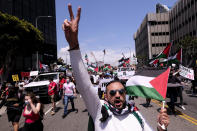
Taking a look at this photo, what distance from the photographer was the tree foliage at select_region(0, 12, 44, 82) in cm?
2451

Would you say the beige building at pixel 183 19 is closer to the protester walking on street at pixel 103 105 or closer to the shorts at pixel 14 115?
the shorts at pixel 14 115

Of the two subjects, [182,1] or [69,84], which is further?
[182,1]

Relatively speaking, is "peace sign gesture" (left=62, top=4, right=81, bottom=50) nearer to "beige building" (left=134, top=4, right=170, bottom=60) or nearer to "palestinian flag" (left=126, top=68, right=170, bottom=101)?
"palestinian flag" (left=126, top=68, right=170, bottom=101)

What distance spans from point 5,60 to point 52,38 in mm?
31948

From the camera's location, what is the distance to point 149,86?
2.97 m

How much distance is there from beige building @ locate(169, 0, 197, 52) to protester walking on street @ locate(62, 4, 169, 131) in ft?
160

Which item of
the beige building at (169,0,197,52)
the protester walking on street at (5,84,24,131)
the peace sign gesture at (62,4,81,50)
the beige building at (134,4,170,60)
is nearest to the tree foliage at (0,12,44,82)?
the protester walking on street at (5,84,24,131)

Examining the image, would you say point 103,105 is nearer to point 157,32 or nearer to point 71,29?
point 71,29

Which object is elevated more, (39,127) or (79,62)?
(79,62)

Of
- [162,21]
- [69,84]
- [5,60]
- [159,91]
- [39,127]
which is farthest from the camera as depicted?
[162,21]

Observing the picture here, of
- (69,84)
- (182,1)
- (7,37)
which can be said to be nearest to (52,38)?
(7,37)

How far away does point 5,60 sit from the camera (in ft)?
90.6

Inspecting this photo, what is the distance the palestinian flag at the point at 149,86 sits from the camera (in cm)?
284

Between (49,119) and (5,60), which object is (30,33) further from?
(49,119)
